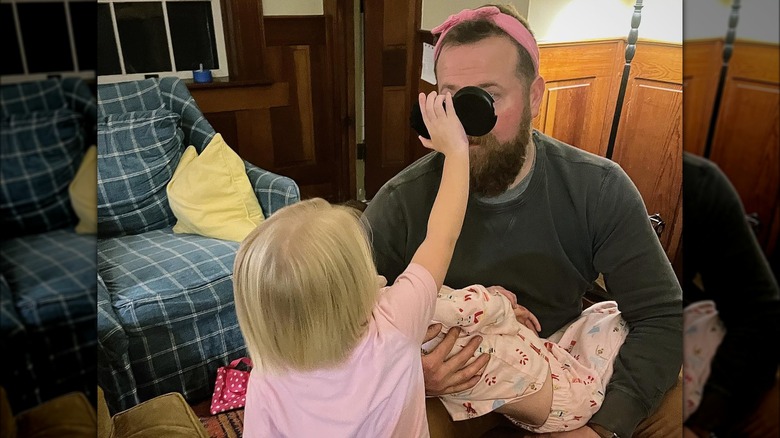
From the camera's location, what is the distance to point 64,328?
50 centimetres

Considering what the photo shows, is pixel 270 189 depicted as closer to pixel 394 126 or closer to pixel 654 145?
pixel 394 126

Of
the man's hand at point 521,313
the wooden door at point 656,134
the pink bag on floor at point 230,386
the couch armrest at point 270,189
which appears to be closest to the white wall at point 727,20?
the wooden door at point 656,134

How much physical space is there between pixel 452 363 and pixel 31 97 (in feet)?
1.92

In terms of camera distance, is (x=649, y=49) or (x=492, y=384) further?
(x=492, y=384)

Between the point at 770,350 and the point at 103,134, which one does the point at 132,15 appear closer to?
the point at 103,134

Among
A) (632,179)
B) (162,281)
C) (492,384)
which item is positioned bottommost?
(492,384)

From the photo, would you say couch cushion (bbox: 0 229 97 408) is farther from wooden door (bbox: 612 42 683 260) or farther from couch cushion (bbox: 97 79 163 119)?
wooden door (bbox: 612 42 683 260)

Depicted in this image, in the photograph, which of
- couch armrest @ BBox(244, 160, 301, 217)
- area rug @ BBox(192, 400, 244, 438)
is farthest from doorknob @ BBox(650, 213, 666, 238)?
area rug @ BBox(192, 400, 244, 438)

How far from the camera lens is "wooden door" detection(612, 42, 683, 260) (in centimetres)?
67

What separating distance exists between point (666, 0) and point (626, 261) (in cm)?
32

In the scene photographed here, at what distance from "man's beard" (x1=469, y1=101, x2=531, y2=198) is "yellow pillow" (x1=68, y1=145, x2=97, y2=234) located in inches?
17.7

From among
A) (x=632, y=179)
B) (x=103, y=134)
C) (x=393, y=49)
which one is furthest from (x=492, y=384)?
(x=103, y=134)

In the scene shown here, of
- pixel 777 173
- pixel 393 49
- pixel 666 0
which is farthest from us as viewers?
pixel 393 49

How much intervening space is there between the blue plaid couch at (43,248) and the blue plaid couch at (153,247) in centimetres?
28
